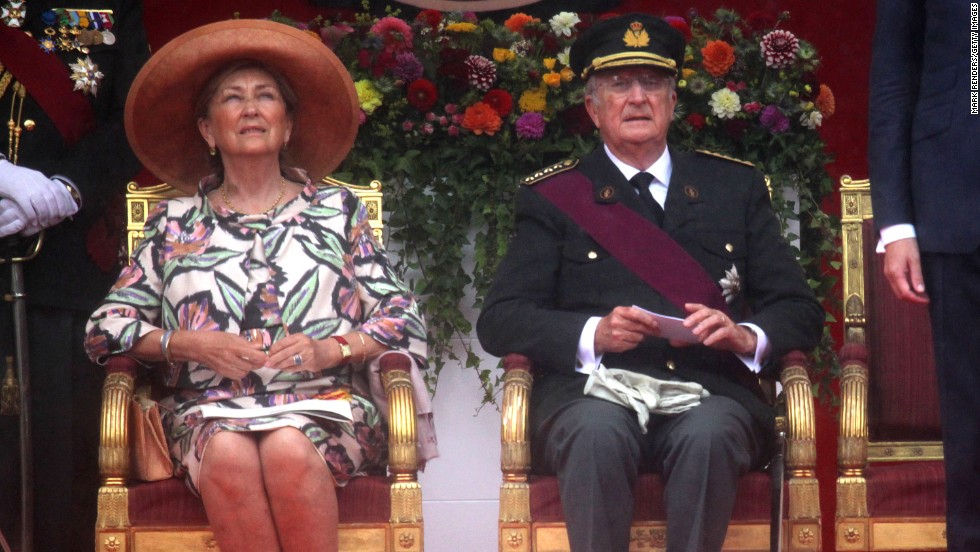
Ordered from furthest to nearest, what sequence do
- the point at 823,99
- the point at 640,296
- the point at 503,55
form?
the point at 823,99 → the point at 503,55 → the point at 640,296

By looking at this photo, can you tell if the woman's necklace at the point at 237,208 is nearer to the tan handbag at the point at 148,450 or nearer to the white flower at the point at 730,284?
the tan handbag at the point at 148,450

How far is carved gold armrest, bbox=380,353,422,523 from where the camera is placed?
144 inches

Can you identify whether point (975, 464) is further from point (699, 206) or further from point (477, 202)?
point (477, 202)

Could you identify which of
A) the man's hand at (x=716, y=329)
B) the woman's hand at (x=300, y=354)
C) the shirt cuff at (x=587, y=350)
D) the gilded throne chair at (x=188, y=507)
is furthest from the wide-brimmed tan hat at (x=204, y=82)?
the man's hand at (x=716, y=329)

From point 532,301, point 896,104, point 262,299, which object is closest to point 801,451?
point 532,301

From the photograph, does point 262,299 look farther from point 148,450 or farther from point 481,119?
point 481,119

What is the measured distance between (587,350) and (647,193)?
50cm

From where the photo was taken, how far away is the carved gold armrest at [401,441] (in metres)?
3.66

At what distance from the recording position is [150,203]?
4.25 m

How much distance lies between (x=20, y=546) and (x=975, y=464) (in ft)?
8.06


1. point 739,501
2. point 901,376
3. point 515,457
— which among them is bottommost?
point 739,501

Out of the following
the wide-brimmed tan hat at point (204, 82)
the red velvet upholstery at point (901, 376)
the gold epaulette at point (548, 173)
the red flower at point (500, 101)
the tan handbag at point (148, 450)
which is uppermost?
the red flower at point (500, 101)

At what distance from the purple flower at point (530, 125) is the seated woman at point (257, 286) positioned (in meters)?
0.72

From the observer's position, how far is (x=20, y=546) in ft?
13.4
